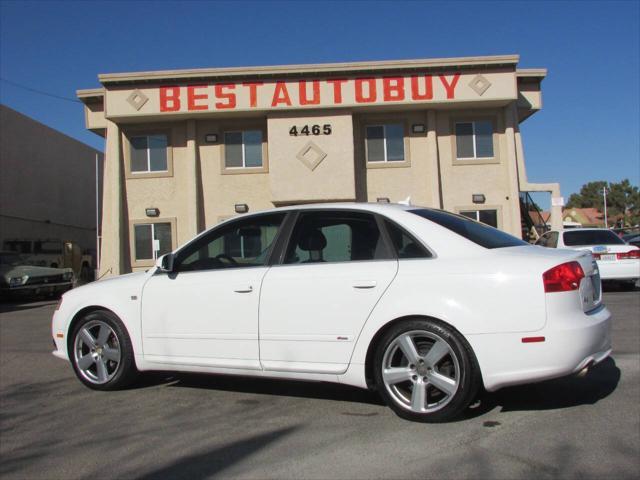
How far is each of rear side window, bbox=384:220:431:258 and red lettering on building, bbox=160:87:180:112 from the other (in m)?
16.3

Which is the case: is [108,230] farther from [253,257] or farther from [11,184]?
[253,257]

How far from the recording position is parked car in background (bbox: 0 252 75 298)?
58.6 feet

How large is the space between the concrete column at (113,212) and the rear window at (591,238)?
13488 mm

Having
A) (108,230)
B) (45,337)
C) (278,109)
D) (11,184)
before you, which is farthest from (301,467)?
(11,184)

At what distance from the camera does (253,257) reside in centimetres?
517

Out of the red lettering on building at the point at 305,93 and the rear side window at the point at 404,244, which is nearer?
the rear side window at the point at 404,244

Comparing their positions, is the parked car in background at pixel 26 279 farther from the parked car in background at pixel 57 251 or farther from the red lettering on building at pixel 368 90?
the red lettering on building at pixel 368 90

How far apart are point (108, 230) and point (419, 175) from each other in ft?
34.0

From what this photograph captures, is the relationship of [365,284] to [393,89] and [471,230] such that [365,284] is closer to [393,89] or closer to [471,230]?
[471,230]

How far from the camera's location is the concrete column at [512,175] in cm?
1978

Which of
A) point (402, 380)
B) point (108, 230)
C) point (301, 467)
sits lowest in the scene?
point (301, 467)

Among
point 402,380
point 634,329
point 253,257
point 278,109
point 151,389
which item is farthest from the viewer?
point 278,109

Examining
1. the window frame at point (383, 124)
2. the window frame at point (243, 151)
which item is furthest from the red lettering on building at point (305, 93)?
the window frame at point (243, 151)

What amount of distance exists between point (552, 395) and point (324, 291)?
2.08 m
